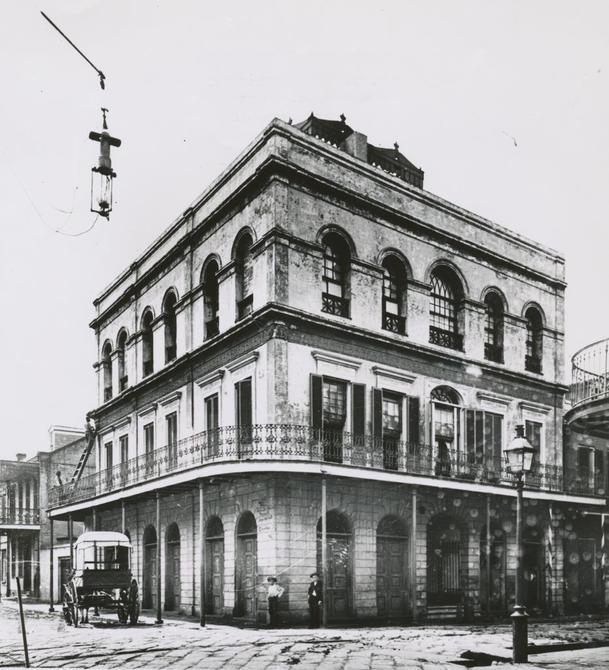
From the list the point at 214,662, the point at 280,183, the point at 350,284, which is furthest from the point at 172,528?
the point at 214,662

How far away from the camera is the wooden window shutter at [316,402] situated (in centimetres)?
1884

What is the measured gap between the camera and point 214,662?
37.8ft

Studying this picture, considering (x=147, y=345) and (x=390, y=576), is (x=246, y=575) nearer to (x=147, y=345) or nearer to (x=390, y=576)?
(x=390, y=576)

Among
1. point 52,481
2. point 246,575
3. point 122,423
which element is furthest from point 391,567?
point 52,481

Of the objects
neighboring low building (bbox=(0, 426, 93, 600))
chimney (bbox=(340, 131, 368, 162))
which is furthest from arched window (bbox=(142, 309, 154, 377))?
chimney (bbox=(340, 131, 368, 162))

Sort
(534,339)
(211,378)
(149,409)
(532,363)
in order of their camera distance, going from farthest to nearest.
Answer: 1. (534,339)
2. (532,363)
3. (149,409)
4. (211,378)

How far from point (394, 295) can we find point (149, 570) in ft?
37.2

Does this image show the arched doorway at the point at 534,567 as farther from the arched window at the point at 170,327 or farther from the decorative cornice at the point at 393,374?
the arched window at the point at 170,327

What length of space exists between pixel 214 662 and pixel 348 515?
310 inches

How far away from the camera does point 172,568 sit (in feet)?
75.7

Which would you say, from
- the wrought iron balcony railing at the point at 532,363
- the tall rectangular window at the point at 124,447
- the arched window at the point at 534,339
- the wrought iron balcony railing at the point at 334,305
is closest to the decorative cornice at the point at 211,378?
the wrought iron balcony railing at the point at 334,305

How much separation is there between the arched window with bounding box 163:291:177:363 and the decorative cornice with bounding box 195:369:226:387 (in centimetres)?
267

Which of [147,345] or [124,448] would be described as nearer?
[147,345]

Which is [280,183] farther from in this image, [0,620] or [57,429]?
[57,429]
